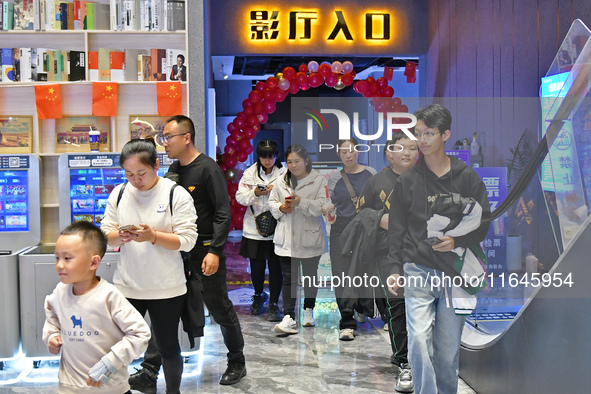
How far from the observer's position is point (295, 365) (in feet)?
13.9

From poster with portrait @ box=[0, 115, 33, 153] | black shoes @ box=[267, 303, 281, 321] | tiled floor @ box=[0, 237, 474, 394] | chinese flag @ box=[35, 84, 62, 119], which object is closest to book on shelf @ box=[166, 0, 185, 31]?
chinese flag @ box=[35, 84, 62, 119]

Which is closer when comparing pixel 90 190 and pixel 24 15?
pixel 90 190

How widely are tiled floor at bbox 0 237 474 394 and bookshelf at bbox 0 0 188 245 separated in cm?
119

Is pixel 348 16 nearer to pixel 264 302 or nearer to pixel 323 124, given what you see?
pixel 264 302

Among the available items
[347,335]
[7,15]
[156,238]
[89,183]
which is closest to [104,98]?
[89,183]

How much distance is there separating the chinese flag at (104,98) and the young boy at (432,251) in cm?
244

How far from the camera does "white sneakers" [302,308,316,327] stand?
3.49 meters

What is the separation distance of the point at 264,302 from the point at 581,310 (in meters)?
3.78

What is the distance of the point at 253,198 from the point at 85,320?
11.0ft

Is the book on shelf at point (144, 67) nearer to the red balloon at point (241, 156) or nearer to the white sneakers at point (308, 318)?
the white sneakers at point (308, 318)

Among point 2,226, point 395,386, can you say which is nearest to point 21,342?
point 2,226

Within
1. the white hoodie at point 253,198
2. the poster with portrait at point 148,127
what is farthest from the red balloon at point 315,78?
the poster with portrait at point 148,127

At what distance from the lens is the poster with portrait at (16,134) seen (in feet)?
15.1

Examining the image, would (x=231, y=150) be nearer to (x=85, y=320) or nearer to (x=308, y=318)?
(x=308, y=318)
